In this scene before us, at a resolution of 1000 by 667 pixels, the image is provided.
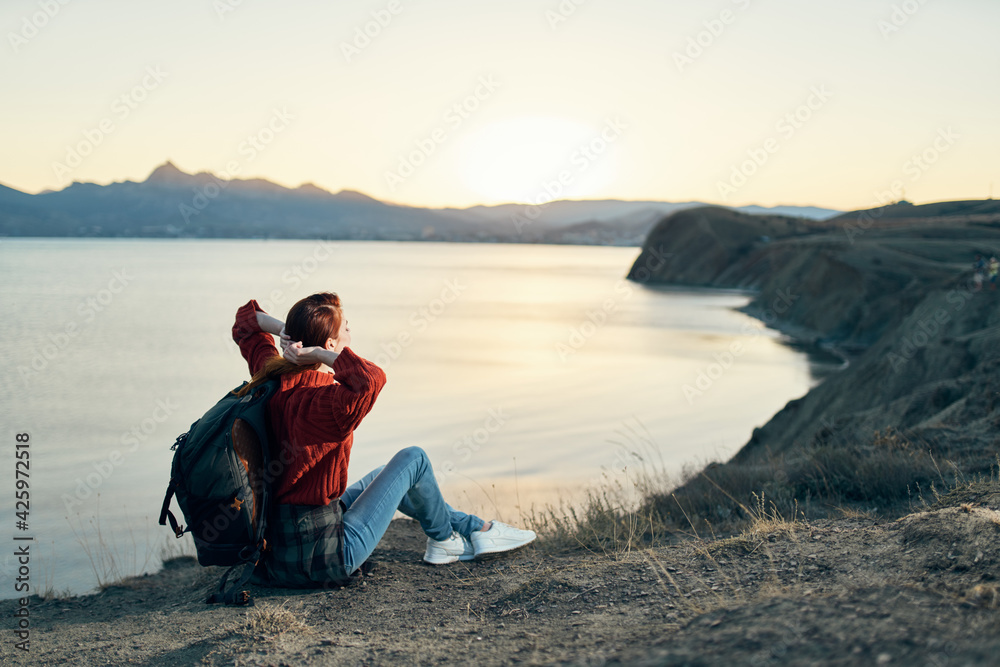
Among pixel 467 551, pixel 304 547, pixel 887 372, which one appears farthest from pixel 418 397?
pixel 304 547

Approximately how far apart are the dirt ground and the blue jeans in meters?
0.28

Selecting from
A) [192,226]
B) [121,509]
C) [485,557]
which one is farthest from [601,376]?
[192,226]

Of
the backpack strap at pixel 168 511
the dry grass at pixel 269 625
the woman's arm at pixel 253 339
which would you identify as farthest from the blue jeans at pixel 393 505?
the woman's arm at pixel 253 339

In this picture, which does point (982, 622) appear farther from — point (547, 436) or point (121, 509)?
point (547, 436)

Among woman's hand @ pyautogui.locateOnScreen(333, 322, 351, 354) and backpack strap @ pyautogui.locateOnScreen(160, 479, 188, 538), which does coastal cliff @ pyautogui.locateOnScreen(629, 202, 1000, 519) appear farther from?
backpack strap @ pyautogui.locateOnScreen(160, 479, 188, 538)

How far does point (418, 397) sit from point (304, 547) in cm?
1314

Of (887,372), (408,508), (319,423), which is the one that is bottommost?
(887,372)

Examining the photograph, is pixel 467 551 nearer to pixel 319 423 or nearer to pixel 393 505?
pixel 393 505

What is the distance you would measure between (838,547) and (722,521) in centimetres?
135

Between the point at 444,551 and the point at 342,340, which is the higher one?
the point at 342,340

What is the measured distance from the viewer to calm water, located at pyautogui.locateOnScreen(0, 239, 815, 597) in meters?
9.09

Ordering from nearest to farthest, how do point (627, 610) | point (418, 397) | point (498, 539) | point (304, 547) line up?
point (627, 610), point (304, 547), point (498, 539), point (418, 397)

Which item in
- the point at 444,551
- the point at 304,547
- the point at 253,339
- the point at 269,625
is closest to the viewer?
the point at 269,625

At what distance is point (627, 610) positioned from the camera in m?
3.66
